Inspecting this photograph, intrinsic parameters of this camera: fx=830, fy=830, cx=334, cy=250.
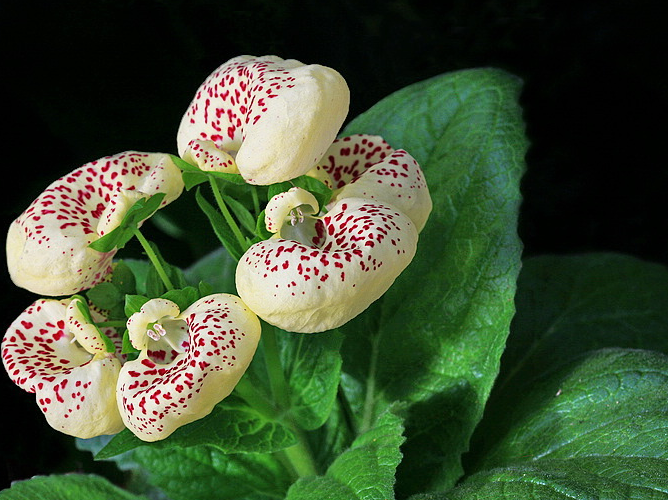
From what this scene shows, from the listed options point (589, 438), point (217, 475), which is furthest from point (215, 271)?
point (589, 438)

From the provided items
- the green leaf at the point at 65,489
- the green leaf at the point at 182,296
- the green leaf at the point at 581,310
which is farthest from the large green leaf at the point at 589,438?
the green leaf at the point at 65,489

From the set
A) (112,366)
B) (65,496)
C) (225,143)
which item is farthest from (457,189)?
(65,496)

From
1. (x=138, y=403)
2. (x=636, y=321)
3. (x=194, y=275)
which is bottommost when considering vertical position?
(x=636, y=321)

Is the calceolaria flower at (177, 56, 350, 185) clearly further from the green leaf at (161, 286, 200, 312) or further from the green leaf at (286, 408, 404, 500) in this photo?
the green leaf at (286, 408, 404, 500)

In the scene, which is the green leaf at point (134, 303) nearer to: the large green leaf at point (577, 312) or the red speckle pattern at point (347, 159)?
the red speckle pattern at point (347, 159)

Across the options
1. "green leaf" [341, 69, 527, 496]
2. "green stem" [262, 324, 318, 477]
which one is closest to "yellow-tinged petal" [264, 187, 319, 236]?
"green stem" [262, 324, 318, 477]

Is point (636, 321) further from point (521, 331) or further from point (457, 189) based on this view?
point (457, 189)

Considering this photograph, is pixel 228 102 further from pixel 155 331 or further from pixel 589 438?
pixel 589 438
